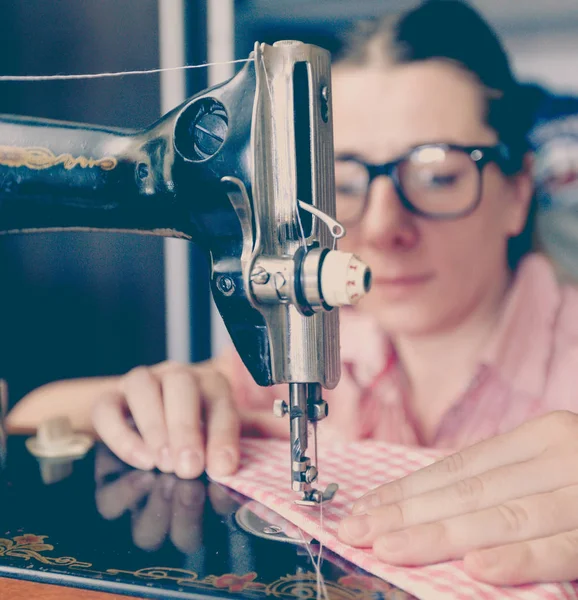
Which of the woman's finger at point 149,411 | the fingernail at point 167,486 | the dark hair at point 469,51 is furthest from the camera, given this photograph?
the dark hair at point 469,51

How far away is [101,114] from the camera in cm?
183

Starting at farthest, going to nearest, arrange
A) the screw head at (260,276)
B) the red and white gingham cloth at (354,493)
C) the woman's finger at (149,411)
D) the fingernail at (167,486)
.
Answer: the woman's finger at (149,411) → the fingernail at (167,486) → the screw head at (260,276) → the red and white gingham cloth at (354,493)

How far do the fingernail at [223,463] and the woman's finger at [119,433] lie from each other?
11 centimetres

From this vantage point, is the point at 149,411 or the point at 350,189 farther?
the point at 350,189

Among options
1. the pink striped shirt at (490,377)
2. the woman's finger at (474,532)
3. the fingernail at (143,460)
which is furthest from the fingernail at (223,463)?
the pink striped shirt at (490,377)

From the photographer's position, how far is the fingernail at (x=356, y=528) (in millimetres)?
800

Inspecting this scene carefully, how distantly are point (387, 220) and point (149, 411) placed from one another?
0.73 metres

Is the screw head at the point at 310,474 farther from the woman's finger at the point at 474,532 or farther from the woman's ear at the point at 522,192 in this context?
the woman's ear at the point at 522,192

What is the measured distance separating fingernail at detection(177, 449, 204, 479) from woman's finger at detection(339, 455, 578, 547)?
1.02 ft

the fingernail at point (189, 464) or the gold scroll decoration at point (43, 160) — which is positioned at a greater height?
the gold scroll decoration at point (43, 160)

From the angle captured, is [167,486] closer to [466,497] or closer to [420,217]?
[466,497]

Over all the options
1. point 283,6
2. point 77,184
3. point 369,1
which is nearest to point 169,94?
point 283,6

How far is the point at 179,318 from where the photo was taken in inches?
74.8

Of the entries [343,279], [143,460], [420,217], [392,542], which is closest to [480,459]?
[392,542]
